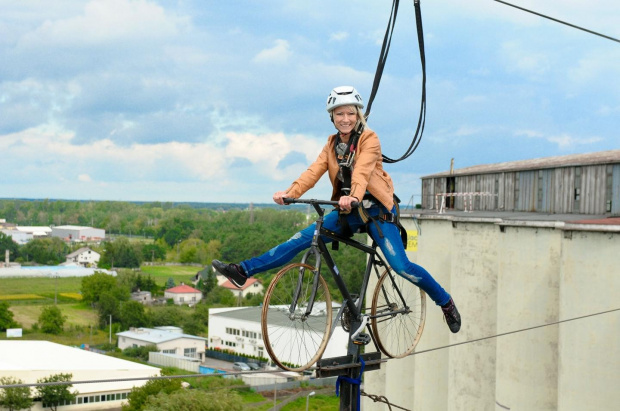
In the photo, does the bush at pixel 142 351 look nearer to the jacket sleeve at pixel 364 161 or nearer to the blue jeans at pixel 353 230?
the blue jeans at pixel 353 230

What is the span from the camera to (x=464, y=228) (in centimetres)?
2964

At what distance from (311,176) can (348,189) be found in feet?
1.74

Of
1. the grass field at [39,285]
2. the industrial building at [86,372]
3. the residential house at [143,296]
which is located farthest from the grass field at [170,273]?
the industrial building at [86,372]

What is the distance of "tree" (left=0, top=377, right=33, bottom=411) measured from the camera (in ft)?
186

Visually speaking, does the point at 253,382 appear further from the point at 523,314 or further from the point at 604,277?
the point at 604,277

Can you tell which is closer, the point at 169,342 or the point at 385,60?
the point at 385,60

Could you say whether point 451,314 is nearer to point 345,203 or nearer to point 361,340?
point 361,340

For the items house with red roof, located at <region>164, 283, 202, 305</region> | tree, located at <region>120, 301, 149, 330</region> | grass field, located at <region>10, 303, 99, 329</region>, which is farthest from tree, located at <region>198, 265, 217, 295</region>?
tree, located at <region>120, 301, 149, 330</region>

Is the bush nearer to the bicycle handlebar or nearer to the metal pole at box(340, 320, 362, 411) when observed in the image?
the metal pole at box(340, 320, 362, 411)

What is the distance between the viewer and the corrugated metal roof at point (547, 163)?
108ft

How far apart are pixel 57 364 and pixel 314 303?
5986 centimetres

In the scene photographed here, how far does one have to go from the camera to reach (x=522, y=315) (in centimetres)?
2512

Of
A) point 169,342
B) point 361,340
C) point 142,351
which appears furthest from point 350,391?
point 142,351

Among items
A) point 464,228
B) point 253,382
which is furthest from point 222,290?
point 464,228
